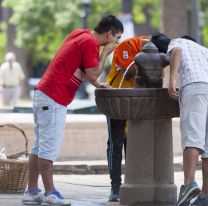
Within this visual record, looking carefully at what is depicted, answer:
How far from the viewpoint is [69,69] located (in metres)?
8.55

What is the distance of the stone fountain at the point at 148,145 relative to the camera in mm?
8641

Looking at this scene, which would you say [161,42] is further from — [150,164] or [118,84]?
[150,164]

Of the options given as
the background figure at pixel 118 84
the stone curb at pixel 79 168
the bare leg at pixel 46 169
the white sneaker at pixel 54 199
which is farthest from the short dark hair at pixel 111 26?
the stone curb at pixel 79 168

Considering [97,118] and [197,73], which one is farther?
[97,118]

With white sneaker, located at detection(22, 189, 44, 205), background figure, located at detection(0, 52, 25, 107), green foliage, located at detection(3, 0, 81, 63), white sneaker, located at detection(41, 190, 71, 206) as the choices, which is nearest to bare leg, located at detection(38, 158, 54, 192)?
white sneaker, located at detection(41, 190, 71, 206)

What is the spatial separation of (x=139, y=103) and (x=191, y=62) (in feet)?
1.95

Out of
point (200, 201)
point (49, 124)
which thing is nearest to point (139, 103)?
point (49, 124)

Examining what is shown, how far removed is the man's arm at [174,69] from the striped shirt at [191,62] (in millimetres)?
74

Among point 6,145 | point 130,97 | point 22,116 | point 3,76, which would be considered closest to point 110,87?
point 130,97

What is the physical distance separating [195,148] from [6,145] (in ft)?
15.9

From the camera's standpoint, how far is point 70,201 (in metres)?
8.80

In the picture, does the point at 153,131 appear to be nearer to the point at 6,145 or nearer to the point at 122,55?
the point at 122,55

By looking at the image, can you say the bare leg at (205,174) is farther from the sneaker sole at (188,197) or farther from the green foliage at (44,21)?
the green foliage at (44,21)

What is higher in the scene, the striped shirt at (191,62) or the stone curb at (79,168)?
the striped shirt at (191,62)
